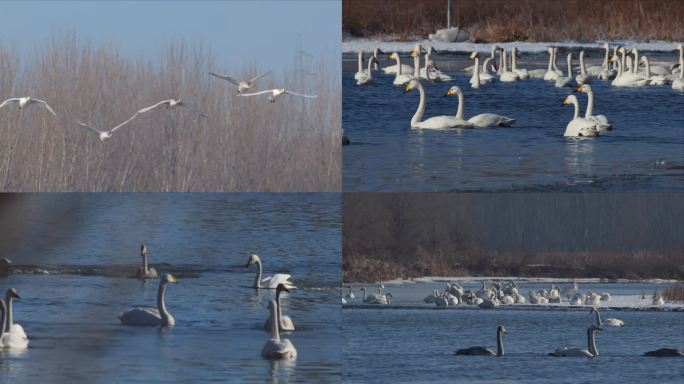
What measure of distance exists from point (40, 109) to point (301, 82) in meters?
2.71

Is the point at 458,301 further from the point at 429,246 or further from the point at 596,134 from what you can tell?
the point at 596,134

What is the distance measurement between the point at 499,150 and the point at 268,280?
9.77 ft

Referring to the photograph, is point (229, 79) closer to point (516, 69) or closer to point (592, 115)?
point (516, 69)

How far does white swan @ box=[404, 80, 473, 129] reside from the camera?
19547 millimetres

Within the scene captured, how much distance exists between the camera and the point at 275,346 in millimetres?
19453

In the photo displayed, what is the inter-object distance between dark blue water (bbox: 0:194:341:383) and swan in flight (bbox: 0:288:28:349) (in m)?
0.11

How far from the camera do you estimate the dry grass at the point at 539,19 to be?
2000 cm

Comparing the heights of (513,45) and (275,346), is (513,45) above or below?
above

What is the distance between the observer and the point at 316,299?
2088 cm

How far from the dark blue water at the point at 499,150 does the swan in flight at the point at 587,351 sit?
2.07 m

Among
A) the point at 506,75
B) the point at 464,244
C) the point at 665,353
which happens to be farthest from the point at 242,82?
the point at 665,353

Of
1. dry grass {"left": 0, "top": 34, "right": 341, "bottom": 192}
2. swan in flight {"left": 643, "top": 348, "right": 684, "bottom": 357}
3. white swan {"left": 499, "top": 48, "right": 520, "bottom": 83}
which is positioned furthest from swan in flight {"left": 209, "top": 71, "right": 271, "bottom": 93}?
swan in flight {"left": 643, "top": 348, "right": 684, "bottom": 357}

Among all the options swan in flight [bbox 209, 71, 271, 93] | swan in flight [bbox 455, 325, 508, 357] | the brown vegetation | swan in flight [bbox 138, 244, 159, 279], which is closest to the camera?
swan in flight [bbox 209, 71, 271, 93]

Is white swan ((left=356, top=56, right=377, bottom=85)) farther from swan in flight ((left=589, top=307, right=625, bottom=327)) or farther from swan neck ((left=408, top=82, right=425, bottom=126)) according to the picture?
swan in flight ((left=589, top=307, right=625, bottom=327))
